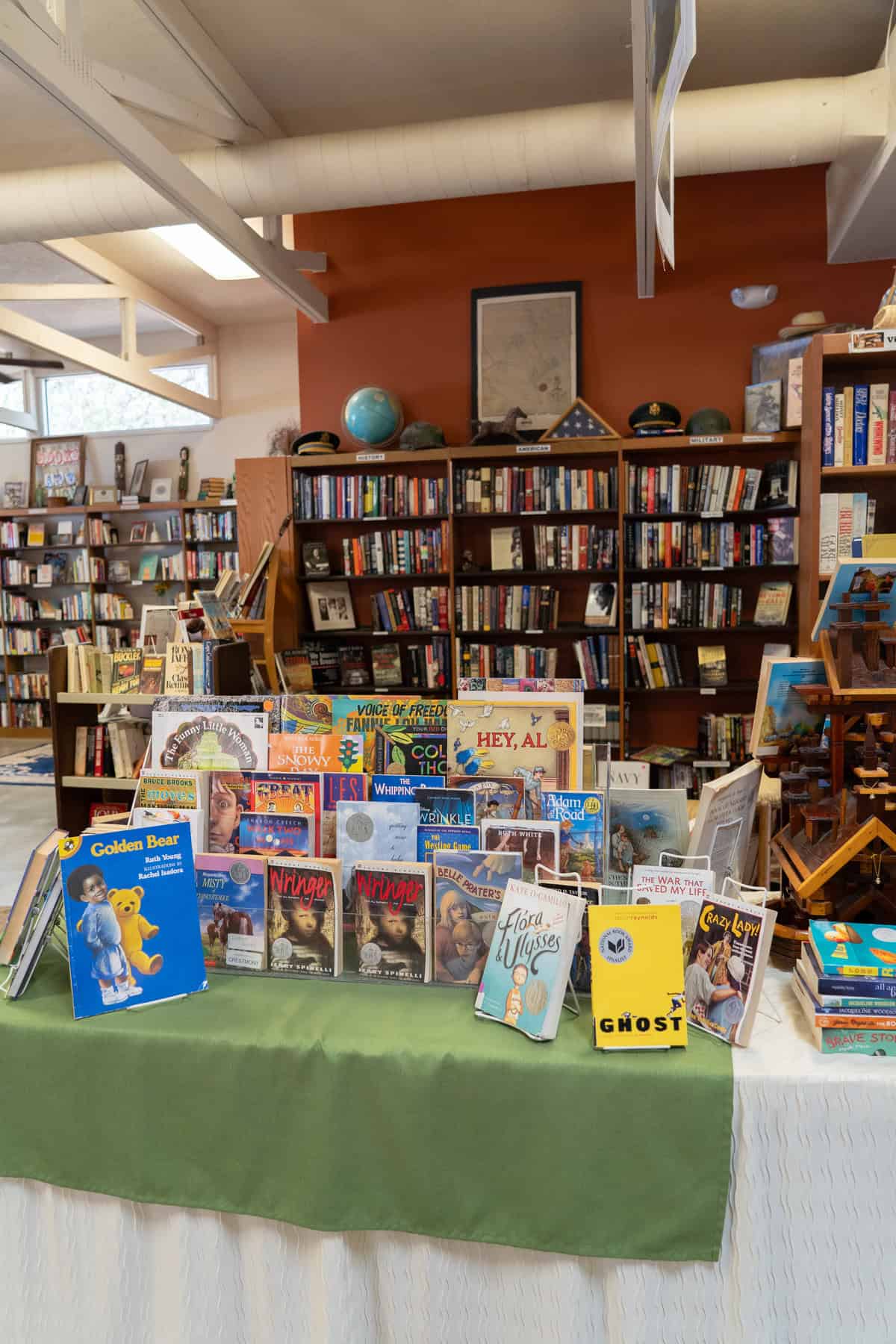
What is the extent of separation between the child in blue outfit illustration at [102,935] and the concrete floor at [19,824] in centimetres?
272

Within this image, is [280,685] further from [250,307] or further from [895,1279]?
[250,307]

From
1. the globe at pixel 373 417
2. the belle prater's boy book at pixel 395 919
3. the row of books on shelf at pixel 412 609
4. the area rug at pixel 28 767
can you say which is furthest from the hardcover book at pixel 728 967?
the area rug at pixel 28 767

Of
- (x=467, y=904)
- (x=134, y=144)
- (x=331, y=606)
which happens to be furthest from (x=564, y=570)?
(x=467, y=904)

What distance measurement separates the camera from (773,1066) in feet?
4.30

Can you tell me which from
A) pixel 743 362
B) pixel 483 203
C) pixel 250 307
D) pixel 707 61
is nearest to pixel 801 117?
pixel 707 61

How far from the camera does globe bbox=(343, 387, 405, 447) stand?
16.5 feet

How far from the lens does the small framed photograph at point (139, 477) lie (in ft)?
28.2

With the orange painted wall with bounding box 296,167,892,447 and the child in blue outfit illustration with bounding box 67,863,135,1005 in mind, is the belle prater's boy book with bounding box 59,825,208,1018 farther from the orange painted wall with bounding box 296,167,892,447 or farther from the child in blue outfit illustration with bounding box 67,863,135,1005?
the orange painted wall with bounding box 296,167,892,447

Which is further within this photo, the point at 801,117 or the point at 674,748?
the point at 674,748

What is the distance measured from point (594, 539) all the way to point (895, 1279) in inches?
153

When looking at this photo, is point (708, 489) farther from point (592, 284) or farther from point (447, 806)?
point (447, 806)

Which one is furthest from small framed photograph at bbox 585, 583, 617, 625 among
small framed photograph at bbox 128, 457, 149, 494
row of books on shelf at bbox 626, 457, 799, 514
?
small framed photograph at bbox 128, 457, 149, 494

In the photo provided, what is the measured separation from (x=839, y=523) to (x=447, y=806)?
2480mm

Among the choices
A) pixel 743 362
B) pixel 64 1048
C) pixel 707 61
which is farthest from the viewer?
pixel 743 362
